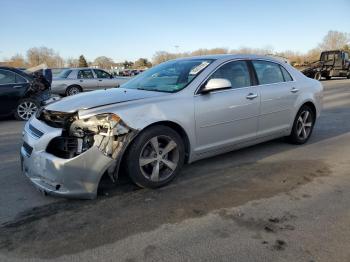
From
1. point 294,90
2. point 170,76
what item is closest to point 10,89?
point 170,76

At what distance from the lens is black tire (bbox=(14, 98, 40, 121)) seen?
10141mm

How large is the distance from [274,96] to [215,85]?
1366 mm

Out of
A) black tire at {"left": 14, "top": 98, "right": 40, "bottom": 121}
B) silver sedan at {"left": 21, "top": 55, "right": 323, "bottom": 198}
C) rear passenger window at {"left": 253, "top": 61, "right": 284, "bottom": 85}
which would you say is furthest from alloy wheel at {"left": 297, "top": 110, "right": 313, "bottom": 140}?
black tire at {"left": 14, "top": 98, "right": 40, "bottom": 121}

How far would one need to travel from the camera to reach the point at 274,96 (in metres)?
5.56

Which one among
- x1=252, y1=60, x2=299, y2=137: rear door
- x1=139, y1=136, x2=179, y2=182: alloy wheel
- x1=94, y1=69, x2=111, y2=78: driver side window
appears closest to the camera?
x1=139, y1=136, x2=179, y2=182: alloy wheel

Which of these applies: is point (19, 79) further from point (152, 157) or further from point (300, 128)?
point (300, 128)

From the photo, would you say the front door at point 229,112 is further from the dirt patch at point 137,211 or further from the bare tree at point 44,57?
the bare tree at point 44,57

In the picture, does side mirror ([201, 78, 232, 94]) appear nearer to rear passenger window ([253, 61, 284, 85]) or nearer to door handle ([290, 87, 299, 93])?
rear passenger window ([253, 61, 284, 85])

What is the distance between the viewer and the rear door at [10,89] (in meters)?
9.82

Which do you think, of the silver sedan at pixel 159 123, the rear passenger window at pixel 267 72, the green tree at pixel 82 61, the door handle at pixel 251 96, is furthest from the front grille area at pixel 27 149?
the green tree at pixel 82 61

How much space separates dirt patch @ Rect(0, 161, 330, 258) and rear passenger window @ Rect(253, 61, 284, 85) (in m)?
1.46

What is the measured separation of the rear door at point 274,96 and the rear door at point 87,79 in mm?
12355

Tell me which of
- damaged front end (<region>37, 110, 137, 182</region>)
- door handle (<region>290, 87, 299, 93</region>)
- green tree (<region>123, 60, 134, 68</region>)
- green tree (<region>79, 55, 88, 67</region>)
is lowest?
damaged front end (<region>37, 110, 137, 182</region>)

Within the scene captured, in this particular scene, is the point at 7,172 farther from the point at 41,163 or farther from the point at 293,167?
the point at 293,167
